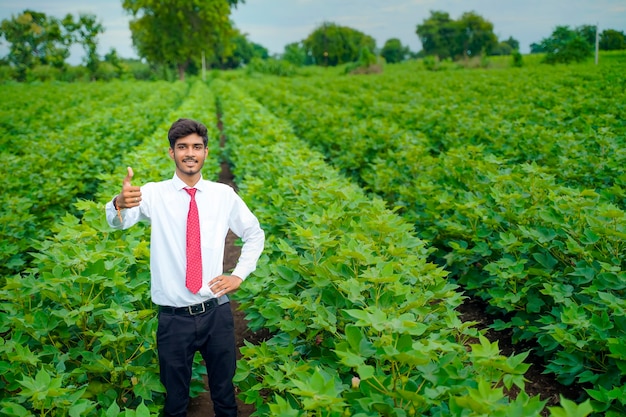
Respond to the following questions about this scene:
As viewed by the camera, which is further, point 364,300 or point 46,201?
point 46,201

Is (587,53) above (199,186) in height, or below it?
above

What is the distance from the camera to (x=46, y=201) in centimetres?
652

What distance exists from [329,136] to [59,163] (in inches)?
189

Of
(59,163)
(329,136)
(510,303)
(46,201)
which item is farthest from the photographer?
(329,136)

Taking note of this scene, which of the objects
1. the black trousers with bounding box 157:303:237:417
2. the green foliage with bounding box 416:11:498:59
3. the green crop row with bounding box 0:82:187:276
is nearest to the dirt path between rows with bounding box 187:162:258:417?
the black trousers with bounding box 157:303:237:417

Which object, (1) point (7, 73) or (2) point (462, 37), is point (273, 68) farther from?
(2) point (462, 37)

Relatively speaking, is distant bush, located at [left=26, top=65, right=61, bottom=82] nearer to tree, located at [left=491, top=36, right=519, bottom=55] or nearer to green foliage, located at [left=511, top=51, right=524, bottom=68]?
green foliage, located at [left=511, top=51, right=524, bottom=68]

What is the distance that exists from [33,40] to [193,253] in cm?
8083

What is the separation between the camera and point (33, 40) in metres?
71.7

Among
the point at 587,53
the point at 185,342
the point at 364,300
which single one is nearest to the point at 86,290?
the point at 185,342

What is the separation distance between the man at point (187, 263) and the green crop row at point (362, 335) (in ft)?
0.81

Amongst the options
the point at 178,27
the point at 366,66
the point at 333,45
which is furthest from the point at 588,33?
the point at 333,45

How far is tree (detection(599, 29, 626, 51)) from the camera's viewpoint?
38.6 metres

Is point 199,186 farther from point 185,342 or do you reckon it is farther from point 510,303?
point 510,303
